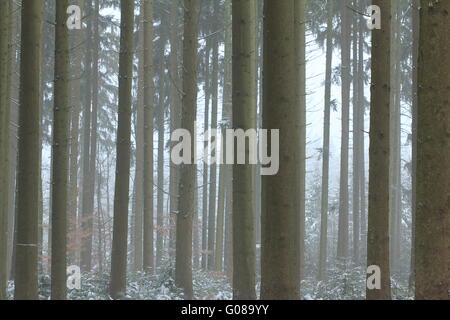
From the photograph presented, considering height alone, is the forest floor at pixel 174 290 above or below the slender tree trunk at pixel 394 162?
below

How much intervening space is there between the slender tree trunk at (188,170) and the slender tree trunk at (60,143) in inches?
128

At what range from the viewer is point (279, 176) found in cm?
641

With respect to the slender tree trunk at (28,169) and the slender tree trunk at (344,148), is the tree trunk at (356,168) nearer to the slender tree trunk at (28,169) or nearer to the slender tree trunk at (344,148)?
the slender tree trunk at (344,148)

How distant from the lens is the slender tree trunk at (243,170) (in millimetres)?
9234

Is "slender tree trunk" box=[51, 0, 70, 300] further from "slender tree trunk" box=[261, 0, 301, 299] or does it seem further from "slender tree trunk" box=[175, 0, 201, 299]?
"slender tree trunk" box=[261, 0, 301, 299]

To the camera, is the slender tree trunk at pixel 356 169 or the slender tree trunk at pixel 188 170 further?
the slender tree trunk at pixel 356 169

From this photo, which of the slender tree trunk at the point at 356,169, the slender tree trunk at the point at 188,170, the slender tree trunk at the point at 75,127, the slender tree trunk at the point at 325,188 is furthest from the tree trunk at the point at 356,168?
the slender tree trunk at the point at 188,170

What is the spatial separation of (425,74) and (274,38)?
1.73 metres

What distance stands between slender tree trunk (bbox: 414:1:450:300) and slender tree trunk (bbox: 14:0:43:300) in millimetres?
4946

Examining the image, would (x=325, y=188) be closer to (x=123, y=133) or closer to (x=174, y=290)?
(x=174, y=290)

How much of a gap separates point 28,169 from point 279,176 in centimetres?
352

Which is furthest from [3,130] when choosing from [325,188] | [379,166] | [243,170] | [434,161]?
[325,188]

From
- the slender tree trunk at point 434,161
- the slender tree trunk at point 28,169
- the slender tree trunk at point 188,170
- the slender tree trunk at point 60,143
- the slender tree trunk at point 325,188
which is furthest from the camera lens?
the slender tree trunk at point 325,188
